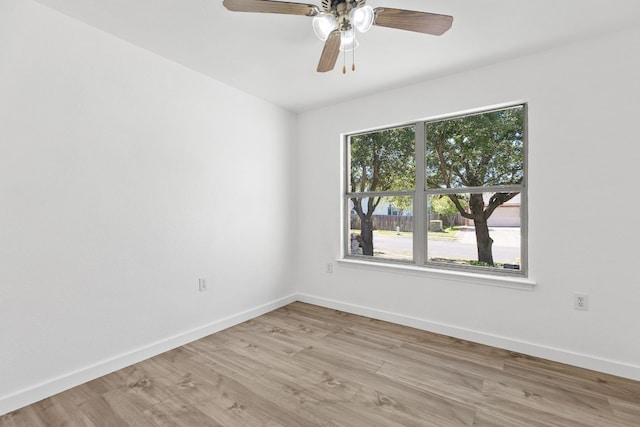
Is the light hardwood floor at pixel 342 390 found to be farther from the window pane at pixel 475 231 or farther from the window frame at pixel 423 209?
the window pane at pixel 475 231

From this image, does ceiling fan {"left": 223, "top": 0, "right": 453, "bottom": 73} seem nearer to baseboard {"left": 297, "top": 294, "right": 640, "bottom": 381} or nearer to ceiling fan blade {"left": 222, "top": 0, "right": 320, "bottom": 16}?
ceiling fan blade {"left": 222, "top": 0, "right": 320, "bottom": 16}

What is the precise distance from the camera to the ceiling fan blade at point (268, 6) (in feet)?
5.01

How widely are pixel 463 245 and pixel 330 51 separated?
7.02ft

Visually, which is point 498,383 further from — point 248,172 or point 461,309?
point 248,172

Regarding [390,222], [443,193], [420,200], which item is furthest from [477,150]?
[390,222]

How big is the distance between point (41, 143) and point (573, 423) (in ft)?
11.7

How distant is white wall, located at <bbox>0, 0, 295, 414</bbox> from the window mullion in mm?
1825

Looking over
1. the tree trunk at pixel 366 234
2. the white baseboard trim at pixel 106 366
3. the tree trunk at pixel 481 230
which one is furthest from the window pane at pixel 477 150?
the white baseboard trim at pixel 106 366

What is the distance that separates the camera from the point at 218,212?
3.04 metres

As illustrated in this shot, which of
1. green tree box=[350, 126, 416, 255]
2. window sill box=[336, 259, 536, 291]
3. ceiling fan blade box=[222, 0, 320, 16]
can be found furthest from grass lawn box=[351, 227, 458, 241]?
ceiling fan blade box=[222, 0, 320, 16]

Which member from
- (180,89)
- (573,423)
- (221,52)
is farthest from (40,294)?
(573,423)

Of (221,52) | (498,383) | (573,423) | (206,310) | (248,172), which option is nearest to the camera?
(573,423)

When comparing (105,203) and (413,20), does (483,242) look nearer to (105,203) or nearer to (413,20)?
(413,20)

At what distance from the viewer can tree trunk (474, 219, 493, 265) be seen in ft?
9.28
